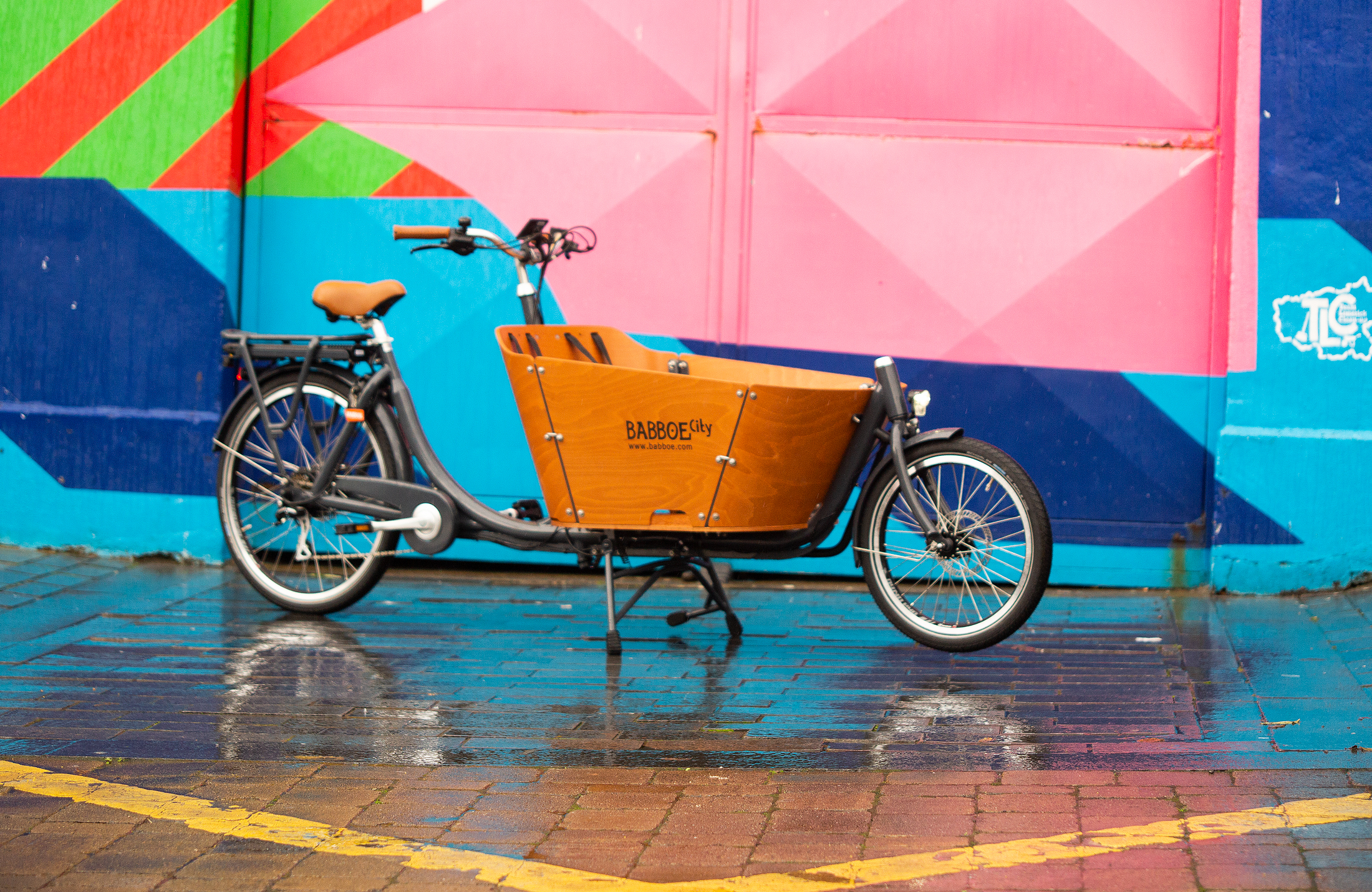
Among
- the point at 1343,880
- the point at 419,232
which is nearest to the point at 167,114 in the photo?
the point at 419,232

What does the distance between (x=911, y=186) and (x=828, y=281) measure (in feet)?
1.93

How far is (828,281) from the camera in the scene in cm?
682

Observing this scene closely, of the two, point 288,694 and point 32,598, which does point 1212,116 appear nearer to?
point 288,694

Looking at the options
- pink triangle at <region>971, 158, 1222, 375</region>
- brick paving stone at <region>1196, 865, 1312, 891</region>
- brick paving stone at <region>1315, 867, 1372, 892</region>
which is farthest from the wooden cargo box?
brick paving stone at <region>1315, 867, 1372, 892</region>

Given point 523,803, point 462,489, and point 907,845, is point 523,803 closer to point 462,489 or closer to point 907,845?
point 907,845

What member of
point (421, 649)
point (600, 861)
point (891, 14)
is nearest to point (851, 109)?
point (891, 14)

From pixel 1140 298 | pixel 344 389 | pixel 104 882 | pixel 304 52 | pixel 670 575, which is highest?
pixel 304 52

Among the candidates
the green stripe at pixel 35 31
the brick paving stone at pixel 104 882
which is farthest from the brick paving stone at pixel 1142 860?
the green stripe at pixel 35 31

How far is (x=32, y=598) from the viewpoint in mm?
6047

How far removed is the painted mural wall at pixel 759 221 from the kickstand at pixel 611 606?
Result: 1707 millimetres

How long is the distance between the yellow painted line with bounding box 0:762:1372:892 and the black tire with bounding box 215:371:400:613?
2199 mm

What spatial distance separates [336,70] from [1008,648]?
4.20 meters

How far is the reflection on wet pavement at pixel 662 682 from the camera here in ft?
13.3

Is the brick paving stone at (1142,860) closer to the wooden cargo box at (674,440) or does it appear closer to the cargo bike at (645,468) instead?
the cargo bike at (645,468)
